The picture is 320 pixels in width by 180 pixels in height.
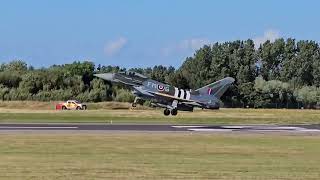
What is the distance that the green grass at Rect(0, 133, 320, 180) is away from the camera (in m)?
19.0

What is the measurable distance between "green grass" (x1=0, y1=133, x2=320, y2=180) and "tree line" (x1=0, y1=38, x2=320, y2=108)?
71.0 m

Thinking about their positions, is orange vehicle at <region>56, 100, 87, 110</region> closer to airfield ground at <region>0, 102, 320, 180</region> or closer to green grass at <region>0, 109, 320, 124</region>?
green grass at <region>0, 109, 320, 124</region>

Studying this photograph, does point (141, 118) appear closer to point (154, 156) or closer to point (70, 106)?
point (70, 106)

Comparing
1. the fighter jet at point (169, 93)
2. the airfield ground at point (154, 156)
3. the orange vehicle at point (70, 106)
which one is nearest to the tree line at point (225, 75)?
the orange vehicle at point (70, 106)

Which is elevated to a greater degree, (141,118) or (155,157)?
(141,118)

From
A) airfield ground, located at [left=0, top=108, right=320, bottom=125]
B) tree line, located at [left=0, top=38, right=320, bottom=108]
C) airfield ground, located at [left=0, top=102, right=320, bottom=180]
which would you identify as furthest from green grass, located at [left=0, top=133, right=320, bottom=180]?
tree line, located at [left=0, top=38, right=320, bottom=108]

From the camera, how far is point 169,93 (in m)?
68.7

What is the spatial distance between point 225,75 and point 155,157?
12335 centimetres

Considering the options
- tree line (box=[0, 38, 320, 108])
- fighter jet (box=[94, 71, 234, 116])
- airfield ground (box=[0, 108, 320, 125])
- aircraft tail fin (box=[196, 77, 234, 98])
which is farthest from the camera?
tree line (box=[0, 38, 320, 108])

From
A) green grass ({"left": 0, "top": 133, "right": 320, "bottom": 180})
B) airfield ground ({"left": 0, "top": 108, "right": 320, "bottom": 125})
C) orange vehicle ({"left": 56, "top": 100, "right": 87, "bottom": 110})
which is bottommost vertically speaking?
green grass ({"left": 0, "top": 133, "right": 320, "bottom": 180})

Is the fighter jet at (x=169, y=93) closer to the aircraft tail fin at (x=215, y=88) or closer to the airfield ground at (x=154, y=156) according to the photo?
the aircraft tail fin at (x=215, y=88)

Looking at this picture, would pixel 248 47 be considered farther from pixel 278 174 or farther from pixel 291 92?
pixel 278 174

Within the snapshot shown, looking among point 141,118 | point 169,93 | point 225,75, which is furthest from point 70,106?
point 225,75

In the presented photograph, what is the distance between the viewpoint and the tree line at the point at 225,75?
354 feet
